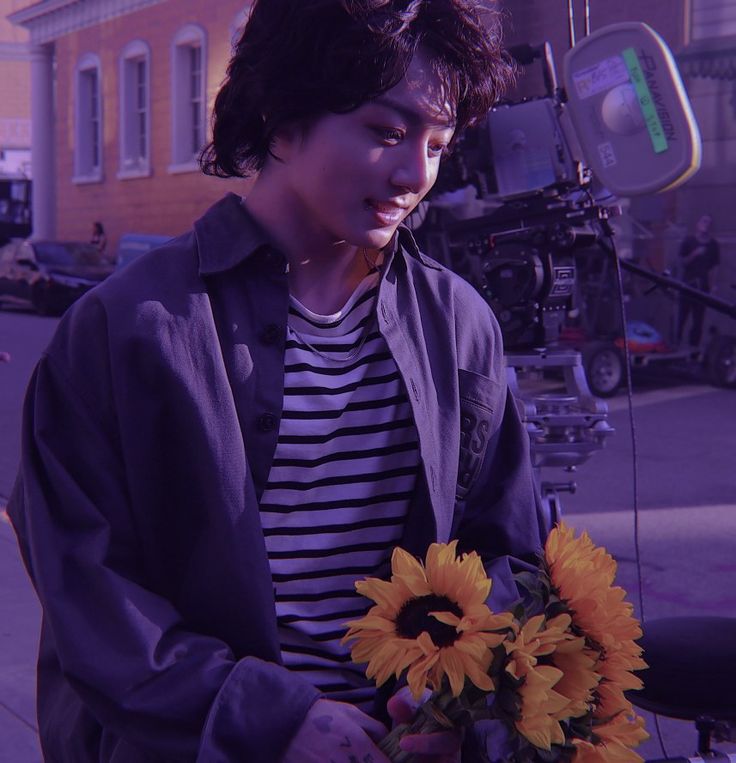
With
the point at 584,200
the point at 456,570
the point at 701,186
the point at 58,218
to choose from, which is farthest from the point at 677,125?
the point at 58,218

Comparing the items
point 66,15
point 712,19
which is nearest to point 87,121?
point 66,15

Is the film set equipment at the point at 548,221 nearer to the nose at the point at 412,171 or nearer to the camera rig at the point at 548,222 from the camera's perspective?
the camera rig at the point at 548,222

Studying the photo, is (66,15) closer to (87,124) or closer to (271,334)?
(87,124)

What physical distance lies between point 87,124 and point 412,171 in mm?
27458

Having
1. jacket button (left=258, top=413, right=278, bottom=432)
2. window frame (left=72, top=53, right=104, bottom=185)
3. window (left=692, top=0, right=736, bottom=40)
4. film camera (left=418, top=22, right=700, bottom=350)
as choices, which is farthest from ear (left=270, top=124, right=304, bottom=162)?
window frame (left=72, top=53, right=104, bottom=185)

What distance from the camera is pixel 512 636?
1.36m

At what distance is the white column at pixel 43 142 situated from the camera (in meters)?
29.2

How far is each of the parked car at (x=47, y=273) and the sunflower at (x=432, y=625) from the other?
65.0 ft

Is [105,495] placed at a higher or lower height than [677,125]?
lower

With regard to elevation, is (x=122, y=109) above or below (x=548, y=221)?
above

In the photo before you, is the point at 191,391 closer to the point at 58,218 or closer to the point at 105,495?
the point at 105,495

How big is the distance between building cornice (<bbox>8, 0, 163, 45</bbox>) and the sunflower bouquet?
80.5ft

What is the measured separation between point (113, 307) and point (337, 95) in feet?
1.21

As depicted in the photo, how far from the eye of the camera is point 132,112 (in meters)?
25.7
